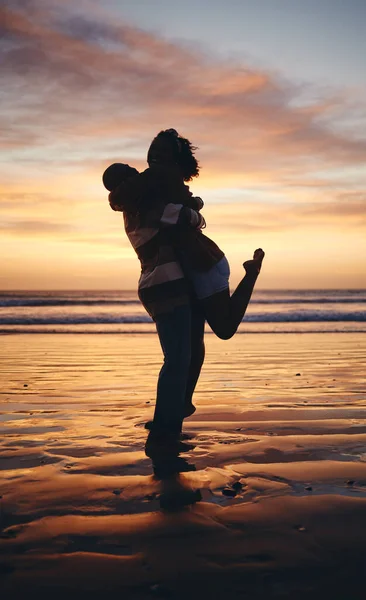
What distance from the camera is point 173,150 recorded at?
3885 millimetres

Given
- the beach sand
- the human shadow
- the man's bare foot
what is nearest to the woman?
the human shadow

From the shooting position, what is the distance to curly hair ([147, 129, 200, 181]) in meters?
3.88

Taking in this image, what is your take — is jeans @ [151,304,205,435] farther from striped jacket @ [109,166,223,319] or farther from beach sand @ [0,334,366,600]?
beach sand @ [0,334,366,600]

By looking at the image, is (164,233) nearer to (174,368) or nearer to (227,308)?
(227,308)

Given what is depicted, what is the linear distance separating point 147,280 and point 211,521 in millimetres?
1871

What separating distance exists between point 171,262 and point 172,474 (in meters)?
1.40

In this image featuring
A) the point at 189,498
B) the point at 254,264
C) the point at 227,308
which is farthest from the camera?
the point at 254,264

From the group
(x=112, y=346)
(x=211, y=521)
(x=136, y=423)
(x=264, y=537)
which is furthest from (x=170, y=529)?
(x=112, y=346)

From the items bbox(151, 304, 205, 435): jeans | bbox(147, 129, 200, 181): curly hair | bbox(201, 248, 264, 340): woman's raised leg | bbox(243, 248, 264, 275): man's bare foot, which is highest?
bbox(147, 129, 200, 181): curly hair

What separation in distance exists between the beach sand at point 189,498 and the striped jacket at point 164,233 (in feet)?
3.40

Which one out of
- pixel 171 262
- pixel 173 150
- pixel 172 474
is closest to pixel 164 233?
pixel 171 262

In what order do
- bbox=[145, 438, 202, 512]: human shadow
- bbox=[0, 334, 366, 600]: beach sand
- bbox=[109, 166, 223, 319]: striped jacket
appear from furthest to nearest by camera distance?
bbox=[109, 166, 223, 319]: striped jacket < bbox=[145, 438, 202, 512]: human shadow < bbox=[0, 334, 366, 600]: beach sand

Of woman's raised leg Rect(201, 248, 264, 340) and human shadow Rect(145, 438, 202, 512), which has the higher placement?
woman's raised leg Rect(201, 248, 264, 340)

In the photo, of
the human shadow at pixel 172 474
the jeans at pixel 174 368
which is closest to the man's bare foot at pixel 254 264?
the jeans at pixel 174 368
